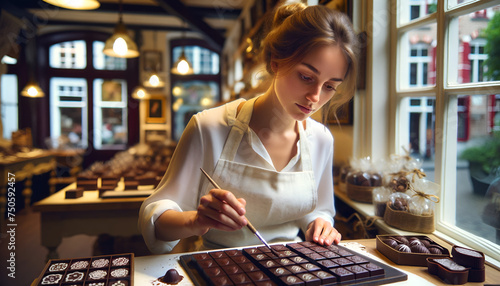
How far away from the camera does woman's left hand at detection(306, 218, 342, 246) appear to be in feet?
3.77

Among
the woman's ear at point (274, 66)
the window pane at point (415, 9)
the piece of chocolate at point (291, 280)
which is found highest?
the window pane at point (415, 9)

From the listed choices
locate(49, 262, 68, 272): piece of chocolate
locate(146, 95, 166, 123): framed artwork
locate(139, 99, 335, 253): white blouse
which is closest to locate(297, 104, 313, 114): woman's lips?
locate(139, 99, 335, 253): white blouse

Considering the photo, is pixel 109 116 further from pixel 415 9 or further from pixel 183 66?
pixel 415 9

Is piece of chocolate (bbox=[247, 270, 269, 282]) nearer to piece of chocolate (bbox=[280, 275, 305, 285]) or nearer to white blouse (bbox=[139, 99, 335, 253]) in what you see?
piece of chocolate (bbox=[280, 275, 305, 285])

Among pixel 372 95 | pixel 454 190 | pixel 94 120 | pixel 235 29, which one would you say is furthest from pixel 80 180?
pixel 94 120

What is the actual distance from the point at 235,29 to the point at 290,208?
19.4 ft

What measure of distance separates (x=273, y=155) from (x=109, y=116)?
7112 mm

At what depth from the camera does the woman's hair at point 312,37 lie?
1052 millimetres

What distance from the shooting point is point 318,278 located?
83cm

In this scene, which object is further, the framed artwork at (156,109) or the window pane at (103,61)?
the framed artwork at (156,109)

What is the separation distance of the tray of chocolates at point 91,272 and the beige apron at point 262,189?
45cm

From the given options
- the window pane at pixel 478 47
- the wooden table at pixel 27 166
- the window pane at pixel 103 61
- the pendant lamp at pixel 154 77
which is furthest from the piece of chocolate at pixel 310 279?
the window pane at pixel 103 61

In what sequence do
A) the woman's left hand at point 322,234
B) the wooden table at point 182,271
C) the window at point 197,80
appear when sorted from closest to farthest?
the wooden table at point 182,271
the woman's left hand at point 322,234
the window at point 197,80

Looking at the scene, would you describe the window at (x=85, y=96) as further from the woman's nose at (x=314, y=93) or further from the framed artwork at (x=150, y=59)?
the woman's nose at (x=314, y=93)
